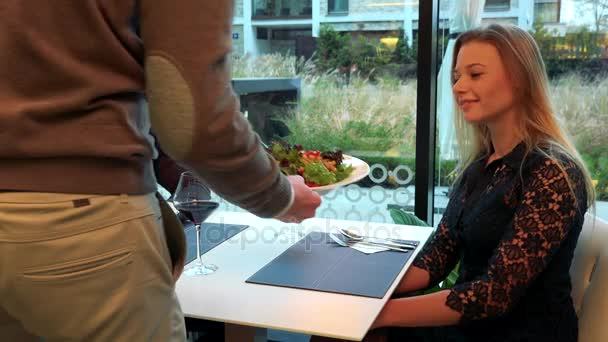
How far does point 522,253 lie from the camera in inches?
50.4

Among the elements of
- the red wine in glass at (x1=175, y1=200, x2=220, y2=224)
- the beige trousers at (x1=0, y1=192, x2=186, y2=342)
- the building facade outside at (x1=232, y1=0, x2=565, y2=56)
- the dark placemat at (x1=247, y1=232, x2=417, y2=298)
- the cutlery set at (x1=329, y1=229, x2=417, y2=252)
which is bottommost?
the cutlery set at (x1=329, y1=229, x2=417, y2=252)

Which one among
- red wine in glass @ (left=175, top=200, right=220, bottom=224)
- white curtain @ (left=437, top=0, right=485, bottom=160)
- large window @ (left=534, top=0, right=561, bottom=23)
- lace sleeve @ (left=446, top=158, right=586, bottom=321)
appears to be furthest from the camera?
white curtain @ (left=437, top=0, right=485, bottom=160)

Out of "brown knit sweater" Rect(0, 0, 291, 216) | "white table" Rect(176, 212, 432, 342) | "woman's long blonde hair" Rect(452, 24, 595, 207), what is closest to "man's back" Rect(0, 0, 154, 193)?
"brown knit sweater" Rect(0, 0, 291, 216)

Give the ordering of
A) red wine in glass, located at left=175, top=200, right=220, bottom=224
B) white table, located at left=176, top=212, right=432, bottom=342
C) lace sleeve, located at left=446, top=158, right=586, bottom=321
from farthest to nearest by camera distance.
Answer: red wine in glass, located at left=175, top=200, right=220, bottom=224
lace sleeve, located at left=446, top=158, right=586, bottom=321
white table, located at left=176, top=212, right=432, bottom=342

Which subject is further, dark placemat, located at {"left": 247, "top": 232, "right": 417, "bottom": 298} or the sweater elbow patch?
dark placemat, located at {"left": 247, "top": 232, "right": 417, "bottom": 298}

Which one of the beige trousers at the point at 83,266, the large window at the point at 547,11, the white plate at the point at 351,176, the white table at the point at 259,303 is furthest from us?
the large window at the point at 547,11

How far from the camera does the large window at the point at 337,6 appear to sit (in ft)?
8.77

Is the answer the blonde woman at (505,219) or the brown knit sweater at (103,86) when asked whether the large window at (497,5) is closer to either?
the blonde woman at (505,219)

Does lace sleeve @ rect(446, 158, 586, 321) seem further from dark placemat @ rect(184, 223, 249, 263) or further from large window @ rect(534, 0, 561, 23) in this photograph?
large window @ rect(534, 0, 561, 23)

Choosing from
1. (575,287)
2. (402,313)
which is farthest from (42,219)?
(575,287)

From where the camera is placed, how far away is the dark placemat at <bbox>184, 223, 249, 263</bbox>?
1.62 meters

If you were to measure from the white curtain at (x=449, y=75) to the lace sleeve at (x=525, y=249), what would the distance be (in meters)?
1.30

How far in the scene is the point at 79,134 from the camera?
70 cm
